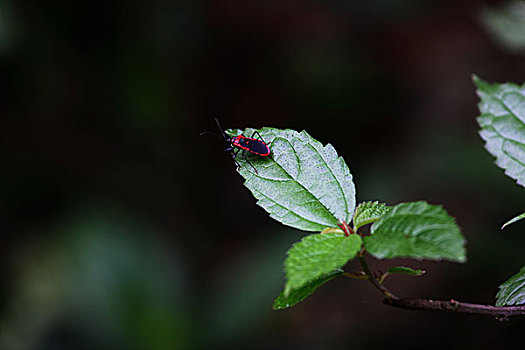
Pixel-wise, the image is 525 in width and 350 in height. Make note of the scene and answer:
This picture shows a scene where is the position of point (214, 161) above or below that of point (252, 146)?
below

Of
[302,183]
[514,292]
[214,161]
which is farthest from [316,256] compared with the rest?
[214,161]

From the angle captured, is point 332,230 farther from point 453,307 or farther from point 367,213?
point 453,307

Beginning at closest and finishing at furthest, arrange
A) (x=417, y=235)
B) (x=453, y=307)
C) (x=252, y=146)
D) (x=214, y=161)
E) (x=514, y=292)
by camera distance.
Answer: (x=417, y=235), (x=453, y=307), (x=514, y=292), (x=252, y=146), (x=214, y=161)

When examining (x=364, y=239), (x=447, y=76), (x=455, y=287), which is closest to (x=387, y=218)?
(x=364, y=239)

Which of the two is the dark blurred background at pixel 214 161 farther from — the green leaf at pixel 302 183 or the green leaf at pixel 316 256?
the green leaf at pixel 316 256

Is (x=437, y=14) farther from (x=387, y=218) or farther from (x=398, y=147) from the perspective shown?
(x=387, y=218)

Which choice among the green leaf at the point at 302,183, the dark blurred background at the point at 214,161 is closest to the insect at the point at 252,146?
the green leaf at the point at 302,183

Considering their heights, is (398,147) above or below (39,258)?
above
